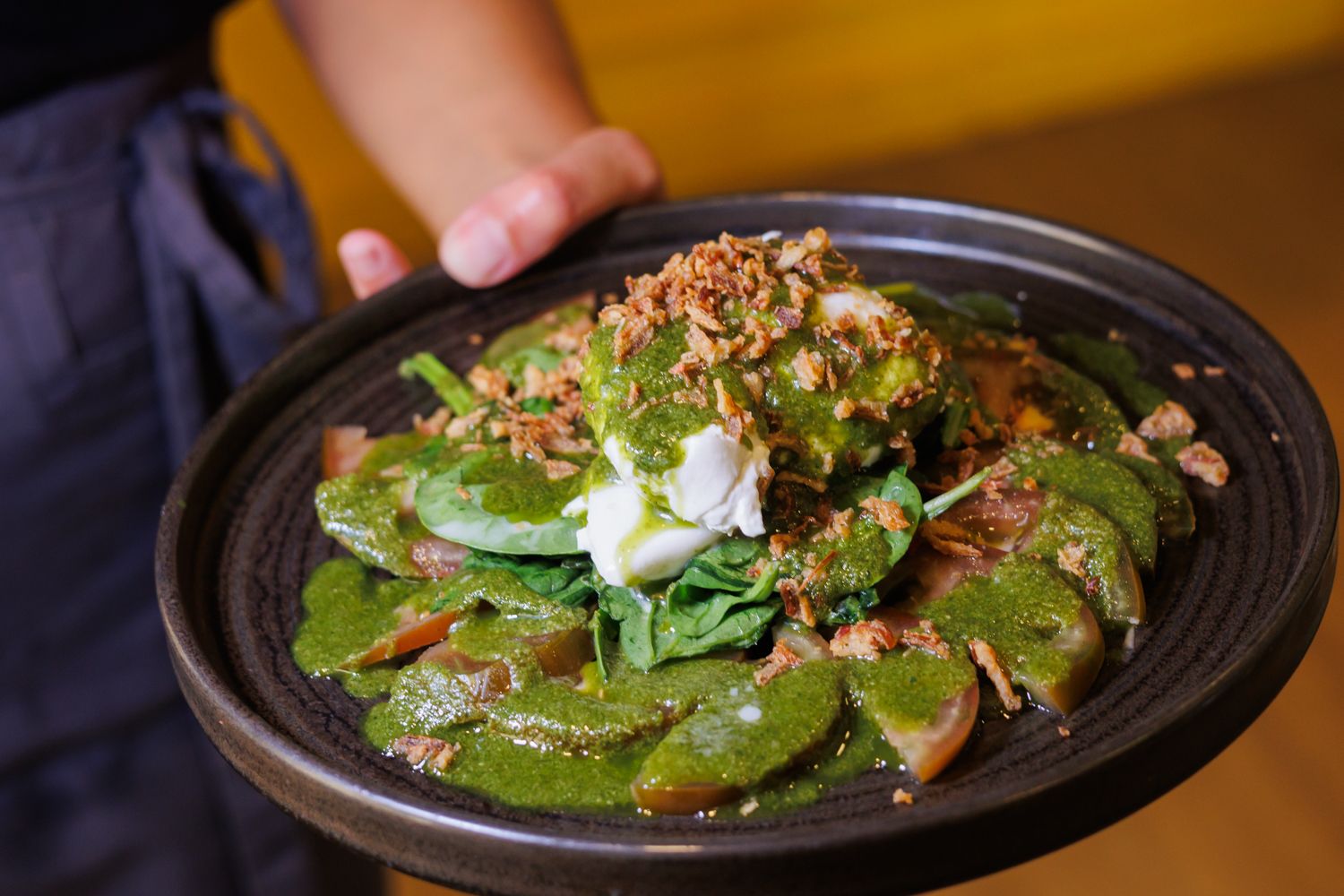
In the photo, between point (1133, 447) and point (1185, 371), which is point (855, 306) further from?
point (1185, 371)

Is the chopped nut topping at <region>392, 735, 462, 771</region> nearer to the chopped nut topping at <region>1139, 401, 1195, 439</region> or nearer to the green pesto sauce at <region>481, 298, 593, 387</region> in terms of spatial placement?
the green pesto sauce at <region>481, 298, 593, 387</region>

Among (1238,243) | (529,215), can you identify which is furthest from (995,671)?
(1238,243)

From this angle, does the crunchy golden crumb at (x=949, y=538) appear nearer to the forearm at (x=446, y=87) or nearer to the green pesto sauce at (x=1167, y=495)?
the green pesto sauce at (x=1167, y=495)

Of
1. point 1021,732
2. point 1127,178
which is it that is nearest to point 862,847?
point 1021,732

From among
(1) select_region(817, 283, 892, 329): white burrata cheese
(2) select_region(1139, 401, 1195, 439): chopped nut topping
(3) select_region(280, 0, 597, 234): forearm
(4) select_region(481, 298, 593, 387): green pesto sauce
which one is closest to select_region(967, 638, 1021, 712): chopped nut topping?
(1) select_region(817, 283, 892, 329): white burrata cheese

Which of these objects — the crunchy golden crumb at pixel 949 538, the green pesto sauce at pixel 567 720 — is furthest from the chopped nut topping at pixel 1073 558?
the green pesto sauce at pixel 567 720
